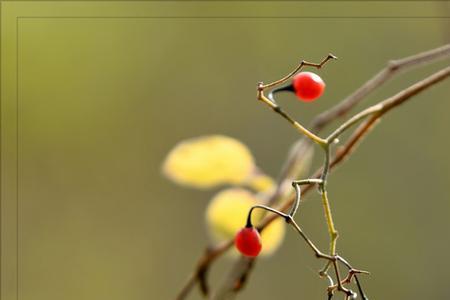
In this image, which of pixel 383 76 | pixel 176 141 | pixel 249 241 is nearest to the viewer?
pixel 249 241

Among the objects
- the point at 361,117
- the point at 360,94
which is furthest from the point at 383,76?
the point at 361,117

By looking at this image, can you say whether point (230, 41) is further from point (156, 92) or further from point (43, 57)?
point (43, 57)

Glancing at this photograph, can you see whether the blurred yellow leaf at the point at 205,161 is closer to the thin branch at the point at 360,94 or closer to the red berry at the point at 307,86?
the thin branch at the point at 360,94

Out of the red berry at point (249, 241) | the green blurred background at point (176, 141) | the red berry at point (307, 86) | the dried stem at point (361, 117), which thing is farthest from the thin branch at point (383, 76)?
the green blurred background at point (176, 141)

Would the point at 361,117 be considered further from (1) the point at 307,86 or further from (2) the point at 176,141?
(2) the point at 176,141

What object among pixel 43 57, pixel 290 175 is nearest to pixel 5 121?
pixel 43 57

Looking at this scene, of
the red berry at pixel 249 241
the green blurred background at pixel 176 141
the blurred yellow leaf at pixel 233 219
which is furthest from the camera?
the green blurred background at pixel 176 141
